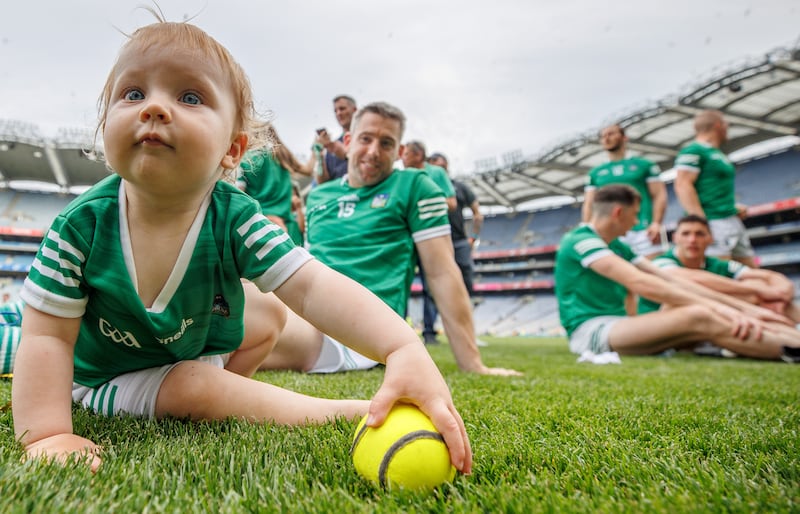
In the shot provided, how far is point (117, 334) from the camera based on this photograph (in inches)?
55.5

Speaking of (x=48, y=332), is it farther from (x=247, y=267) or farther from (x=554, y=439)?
(x=554, y=439)

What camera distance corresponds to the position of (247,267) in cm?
138

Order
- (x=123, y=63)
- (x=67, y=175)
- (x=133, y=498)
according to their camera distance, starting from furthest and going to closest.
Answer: (x=67, y=175) < (x=123, y=63) < (x=133, y=498)

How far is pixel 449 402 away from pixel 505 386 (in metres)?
1.59

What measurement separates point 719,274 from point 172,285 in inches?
263

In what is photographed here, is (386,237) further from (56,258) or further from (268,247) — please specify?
(56,258)

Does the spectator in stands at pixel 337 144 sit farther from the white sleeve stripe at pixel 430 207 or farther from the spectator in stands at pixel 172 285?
the spectator in stands at pixel 172 285

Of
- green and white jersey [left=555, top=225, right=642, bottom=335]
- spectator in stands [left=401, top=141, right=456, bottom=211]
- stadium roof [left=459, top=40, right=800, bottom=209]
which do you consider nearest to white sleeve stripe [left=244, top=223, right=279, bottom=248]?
green and white jersey [left=555, top=225, right=642, bottom=335]

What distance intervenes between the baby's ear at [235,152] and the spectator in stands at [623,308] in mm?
4212

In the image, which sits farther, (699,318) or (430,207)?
(699,318)

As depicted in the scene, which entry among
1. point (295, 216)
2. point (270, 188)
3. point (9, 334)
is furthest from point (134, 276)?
point (295, 216)

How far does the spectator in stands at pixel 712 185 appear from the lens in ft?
19.4

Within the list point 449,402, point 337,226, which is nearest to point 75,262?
point 449,402

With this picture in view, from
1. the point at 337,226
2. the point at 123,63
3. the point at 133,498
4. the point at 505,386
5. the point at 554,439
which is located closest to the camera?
the point at 133,498
